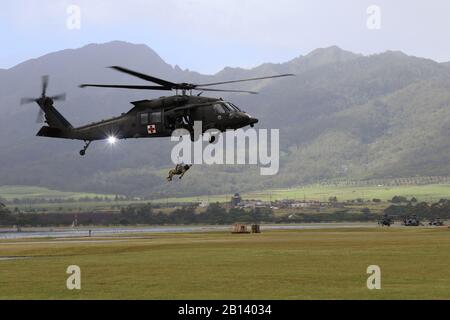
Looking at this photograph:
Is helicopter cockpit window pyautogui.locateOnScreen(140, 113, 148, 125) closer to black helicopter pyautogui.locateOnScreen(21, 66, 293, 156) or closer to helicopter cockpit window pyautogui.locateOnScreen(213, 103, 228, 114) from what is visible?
black helicopter pyautogui.locateOnScreen(21, 66, 293, 156)

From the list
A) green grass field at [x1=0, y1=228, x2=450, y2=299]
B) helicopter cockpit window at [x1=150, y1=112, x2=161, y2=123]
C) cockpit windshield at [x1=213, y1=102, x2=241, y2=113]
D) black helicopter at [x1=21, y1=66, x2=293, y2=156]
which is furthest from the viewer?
helicopter cockpit window at [x1=150, y1=112, x2=161, y2=123]

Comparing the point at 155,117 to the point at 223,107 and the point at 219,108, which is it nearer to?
the point at 219,108

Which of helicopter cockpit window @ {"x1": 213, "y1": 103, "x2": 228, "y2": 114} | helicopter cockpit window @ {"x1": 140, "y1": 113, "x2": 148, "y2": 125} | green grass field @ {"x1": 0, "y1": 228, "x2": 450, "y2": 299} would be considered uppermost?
helicopter cockpit window @ {"x1": 213, "y1": 103, "x2": 228, "y2": 114}

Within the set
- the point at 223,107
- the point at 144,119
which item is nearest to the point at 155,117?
the point at 144,119

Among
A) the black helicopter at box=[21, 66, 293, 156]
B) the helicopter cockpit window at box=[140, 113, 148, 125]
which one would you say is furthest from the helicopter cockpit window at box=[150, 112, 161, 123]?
the helicopter cockpit window at box=[140, 113, 148, 125]

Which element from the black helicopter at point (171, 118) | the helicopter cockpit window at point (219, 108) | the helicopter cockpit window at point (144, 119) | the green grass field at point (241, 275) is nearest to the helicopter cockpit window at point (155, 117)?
the black helicopter at point (171, 118)

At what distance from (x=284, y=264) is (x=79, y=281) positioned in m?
18.6

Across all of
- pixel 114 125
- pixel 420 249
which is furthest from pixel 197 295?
pixel 420 249

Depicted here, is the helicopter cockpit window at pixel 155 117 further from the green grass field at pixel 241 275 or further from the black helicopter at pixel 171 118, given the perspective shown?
the green grass field at pixel 241 275

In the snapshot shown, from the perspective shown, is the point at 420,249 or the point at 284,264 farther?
the point at 420,249

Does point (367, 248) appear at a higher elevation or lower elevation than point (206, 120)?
lower
